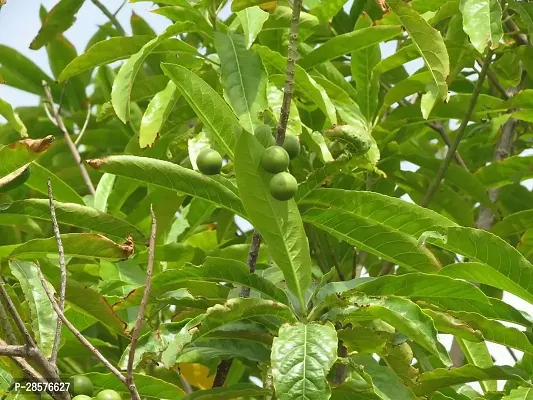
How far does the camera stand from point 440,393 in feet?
6.30

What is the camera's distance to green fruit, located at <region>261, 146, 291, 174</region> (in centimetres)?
156

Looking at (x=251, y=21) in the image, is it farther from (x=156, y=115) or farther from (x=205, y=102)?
(x=205, y=102)

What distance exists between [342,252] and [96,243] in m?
1.17

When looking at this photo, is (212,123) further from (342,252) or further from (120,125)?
(120,125)

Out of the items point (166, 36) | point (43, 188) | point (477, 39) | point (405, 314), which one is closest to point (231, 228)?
point (43, 188)

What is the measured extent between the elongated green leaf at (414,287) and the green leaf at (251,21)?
62 cm

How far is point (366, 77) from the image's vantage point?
2.57 metres

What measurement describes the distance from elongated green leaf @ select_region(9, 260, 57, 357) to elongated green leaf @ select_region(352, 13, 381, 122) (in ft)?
3.59

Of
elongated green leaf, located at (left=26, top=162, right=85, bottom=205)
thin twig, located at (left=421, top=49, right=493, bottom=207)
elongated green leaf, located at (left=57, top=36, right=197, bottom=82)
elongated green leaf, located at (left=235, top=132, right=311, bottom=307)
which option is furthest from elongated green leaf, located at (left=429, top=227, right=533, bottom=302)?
elongated green leaf, located at (left=26, top=162, right=85, bottom=205)

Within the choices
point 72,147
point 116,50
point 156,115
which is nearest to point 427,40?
point 156,115

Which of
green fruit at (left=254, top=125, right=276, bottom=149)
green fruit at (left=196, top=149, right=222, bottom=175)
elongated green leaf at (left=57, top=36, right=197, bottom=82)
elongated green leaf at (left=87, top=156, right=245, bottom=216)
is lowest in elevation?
elongated green leaf at (left=87, top=156, right=245, bottom=216)

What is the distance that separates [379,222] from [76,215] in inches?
23.9

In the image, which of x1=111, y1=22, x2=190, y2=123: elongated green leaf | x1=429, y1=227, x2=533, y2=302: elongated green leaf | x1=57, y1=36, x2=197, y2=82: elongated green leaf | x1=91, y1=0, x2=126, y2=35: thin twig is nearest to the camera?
x1=429, y1=227, x2=533, y2=302: elongated green leaf

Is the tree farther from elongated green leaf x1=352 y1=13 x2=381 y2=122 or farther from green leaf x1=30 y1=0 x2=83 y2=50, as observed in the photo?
green leaf x1=30 y1=0 x2=83 y2=50
